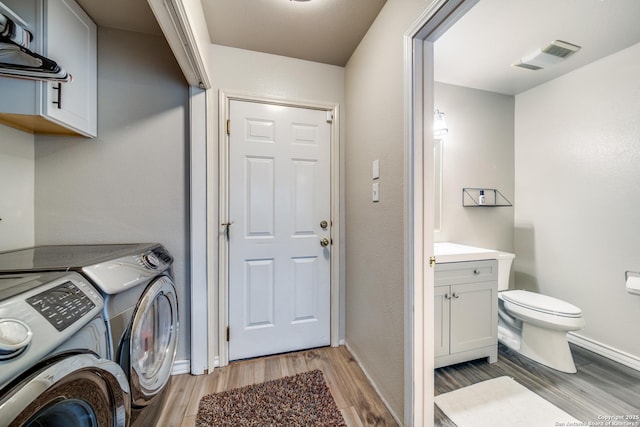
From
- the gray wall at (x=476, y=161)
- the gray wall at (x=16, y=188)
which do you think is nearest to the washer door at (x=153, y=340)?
the gray wall at (x=16, y=188)

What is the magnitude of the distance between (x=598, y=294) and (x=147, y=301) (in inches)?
124

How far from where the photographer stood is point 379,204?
4.71 ft

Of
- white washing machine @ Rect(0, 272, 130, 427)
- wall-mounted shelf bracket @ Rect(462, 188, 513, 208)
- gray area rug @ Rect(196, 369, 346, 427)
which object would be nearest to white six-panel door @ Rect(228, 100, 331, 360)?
gray area rug @ Rect(196, 369, 346, 427)

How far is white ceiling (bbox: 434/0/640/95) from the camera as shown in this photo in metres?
1.42

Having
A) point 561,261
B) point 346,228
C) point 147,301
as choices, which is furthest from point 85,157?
point 561,261

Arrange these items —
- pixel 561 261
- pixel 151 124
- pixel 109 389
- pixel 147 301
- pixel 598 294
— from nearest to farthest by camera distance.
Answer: pixel 109 389 < pixel 147 301 < pixel 151 124 < pixel 598 294 < pixel 561 261

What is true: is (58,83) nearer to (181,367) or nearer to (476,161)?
(181,367)

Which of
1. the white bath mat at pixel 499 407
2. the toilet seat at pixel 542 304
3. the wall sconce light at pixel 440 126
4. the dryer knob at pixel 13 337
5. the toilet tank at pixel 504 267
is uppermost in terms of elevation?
the wall sconce light at pixel 440 126

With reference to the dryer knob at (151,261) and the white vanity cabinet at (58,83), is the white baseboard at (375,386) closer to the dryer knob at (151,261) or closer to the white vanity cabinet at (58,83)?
the dryer knob at (151,261)

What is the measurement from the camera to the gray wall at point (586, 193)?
5.76 ft

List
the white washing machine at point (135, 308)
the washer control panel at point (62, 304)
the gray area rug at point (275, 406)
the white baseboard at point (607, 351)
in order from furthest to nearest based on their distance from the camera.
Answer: the white baseboard at point (607, 351) < the gray area rug at point (275, 406) < the white washing machine at point (135, 308) < the washer control panel at point (62, 304)

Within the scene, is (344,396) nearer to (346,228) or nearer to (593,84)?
(346,228)

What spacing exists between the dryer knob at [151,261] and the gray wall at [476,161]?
84.6 inches

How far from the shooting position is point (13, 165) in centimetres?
127
